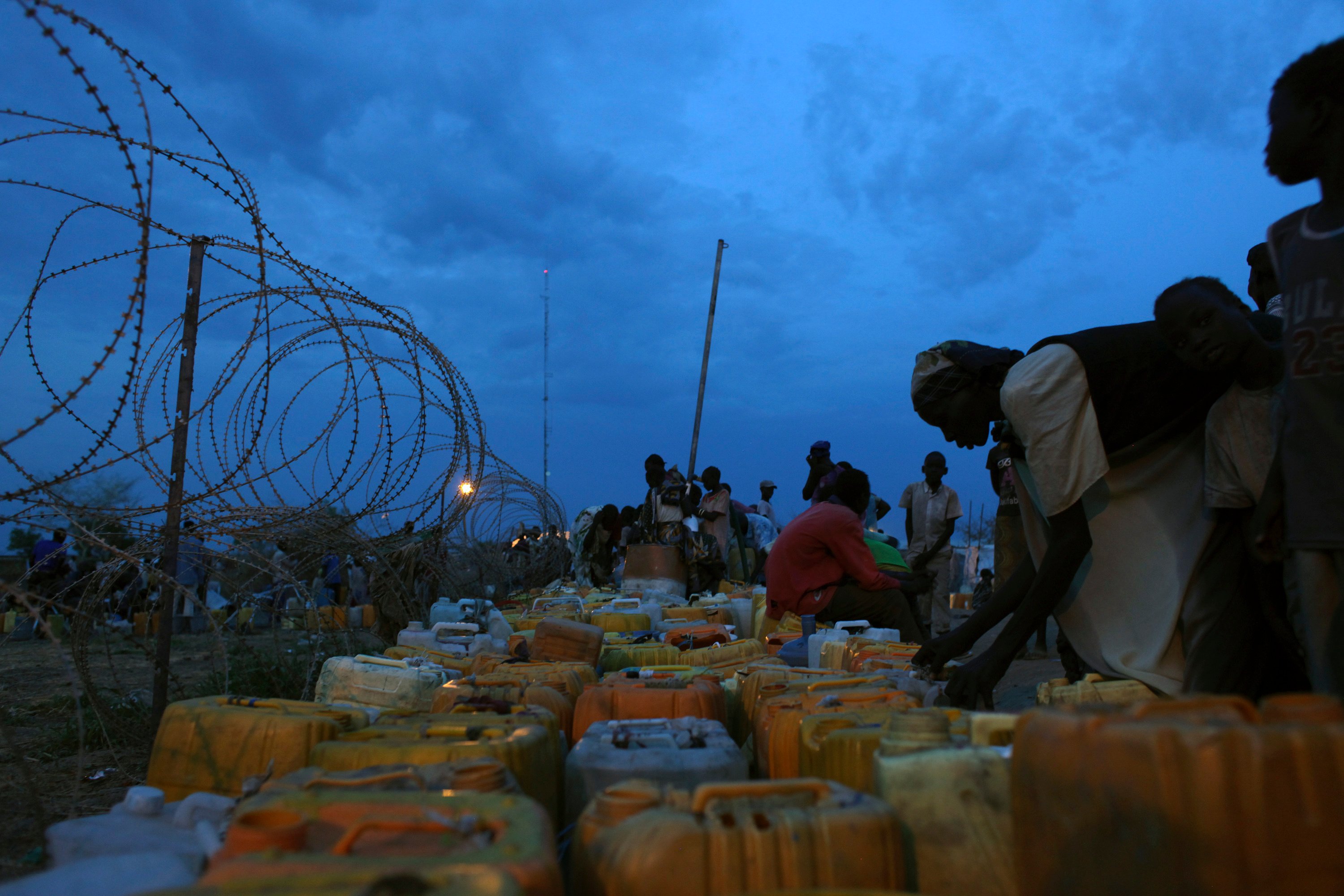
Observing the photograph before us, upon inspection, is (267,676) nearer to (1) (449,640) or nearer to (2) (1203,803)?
(1) (449,640)

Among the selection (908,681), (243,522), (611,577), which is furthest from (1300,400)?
(611,577)

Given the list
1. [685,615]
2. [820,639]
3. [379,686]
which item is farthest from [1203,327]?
[685,615]

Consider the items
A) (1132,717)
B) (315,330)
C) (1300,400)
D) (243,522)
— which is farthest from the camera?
(315,330)

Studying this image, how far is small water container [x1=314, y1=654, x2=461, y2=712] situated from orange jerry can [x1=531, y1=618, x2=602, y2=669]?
88 cm

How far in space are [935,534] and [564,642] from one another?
502 cm

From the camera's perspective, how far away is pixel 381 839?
50.5 inches

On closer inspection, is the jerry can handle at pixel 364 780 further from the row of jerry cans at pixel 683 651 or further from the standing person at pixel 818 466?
the standing person at pixel 818 466

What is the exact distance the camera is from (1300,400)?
1.94m

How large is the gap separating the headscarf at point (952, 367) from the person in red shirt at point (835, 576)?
278 cm

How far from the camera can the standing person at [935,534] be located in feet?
27.2

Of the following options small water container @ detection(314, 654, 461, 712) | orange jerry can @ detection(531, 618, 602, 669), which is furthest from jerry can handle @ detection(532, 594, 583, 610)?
small water container @ detection(314, 654, 461, 712)

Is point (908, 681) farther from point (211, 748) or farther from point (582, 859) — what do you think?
point (211, 748)

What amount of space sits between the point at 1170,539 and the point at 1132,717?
1626 millimetres

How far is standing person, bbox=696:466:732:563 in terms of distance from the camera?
11297 mm
